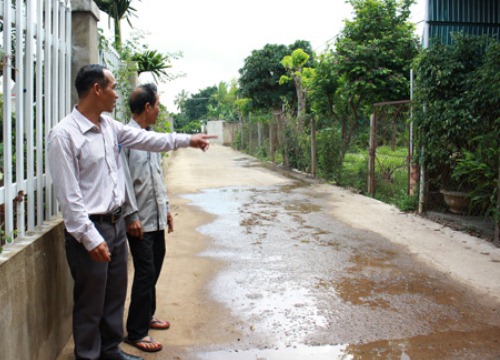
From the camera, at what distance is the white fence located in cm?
259

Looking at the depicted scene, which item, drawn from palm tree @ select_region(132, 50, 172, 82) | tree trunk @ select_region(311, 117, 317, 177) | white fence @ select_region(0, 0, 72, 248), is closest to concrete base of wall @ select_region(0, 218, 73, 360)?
white fence @ select_region(0, 0, 72, 248)

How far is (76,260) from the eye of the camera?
274cm

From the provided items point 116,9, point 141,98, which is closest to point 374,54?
point 116,9

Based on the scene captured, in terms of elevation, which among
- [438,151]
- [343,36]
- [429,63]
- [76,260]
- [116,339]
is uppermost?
[343,36]

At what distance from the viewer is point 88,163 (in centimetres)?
268

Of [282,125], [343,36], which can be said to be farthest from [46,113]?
[282,125]

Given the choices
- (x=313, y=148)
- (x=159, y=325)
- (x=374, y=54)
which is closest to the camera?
(x=159, y=325)

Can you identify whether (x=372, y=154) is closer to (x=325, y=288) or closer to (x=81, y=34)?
(x=325, y=288)

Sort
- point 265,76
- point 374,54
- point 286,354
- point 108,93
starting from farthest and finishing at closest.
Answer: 1. point 265,76
2. point 374,54
3. point 286,354
4. point 108,93

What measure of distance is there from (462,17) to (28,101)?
762 centimetres

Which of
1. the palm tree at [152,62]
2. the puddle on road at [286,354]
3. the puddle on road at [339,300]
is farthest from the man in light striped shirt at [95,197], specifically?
the palm tree at [152,62]

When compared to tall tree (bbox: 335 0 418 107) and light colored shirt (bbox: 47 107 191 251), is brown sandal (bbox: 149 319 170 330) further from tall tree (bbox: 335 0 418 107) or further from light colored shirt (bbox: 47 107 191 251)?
tall tree (bbox: 335 0 418 107)

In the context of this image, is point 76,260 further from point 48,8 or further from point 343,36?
point 343,36

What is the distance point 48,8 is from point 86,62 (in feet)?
2.25
